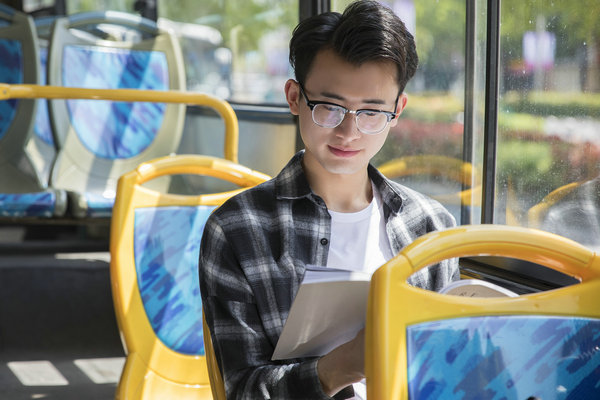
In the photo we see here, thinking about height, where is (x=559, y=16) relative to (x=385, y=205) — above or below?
above

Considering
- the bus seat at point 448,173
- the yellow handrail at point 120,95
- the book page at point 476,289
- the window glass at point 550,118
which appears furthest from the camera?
the yellow handrail at point 120,95

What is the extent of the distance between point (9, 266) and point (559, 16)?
7.99ft

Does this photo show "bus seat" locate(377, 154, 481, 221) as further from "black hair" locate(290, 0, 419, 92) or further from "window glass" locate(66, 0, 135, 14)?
"window glass" locate(66, 0, 135, 14)

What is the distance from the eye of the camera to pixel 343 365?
0.90 meters

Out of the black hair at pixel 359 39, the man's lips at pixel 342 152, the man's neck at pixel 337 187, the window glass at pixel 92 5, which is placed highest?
the window glass at pixel 92 5

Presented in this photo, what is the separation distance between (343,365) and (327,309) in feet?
0.28

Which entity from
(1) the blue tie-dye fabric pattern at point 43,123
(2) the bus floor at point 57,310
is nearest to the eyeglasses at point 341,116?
(2) the bus floor at point 57,310

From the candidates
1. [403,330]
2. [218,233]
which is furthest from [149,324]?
[403,330]

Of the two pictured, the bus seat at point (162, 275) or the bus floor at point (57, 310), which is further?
the bus floor at point (57, 310)

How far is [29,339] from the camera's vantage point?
3.05 meters

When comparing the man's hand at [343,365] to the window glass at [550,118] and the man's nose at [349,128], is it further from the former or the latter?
the window glass at [550,118]

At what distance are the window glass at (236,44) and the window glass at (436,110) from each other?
141cm

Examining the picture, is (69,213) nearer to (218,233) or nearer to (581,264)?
(218,233)

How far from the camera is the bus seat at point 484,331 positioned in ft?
2.64
